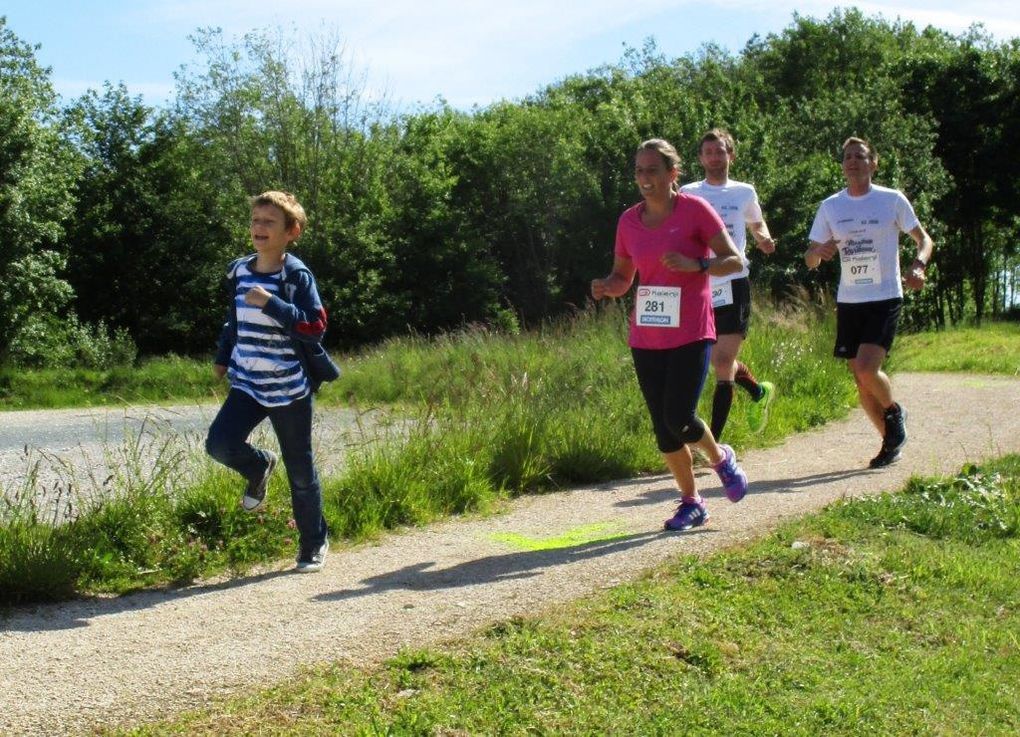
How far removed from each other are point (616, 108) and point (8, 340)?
1934cm

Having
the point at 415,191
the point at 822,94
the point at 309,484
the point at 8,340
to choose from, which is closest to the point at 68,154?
the point at 8,340

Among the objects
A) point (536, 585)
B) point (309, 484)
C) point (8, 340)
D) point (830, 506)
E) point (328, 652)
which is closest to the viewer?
point (328, 652)

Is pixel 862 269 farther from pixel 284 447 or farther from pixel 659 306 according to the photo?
pixel 284 447

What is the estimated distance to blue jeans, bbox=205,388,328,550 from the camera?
609 centimetres

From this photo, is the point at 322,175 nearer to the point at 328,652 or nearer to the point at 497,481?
the point at 497,481

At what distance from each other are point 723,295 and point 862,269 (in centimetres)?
95

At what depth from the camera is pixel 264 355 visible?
19.8ft

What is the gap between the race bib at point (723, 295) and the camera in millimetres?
8750

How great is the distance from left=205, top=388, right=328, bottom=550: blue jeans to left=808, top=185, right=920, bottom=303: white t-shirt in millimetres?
4235


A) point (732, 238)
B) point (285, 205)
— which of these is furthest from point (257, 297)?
point (732, 238)

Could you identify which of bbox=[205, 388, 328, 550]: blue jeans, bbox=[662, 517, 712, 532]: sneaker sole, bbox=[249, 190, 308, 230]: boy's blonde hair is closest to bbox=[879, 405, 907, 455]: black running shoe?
bbox=[662, 517, 712, 532]: sneaker sole

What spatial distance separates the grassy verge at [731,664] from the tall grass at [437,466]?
76.1 inches

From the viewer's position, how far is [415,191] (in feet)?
150

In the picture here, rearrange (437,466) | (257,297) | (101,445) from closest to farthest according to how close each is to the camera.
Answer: (257,297), (437,466), (101,445)
